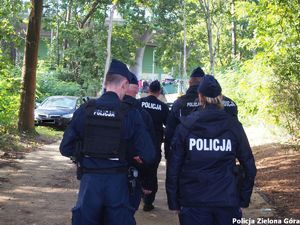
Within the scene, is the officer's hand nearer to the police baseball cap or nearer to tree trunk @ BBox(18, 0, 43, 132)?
the police baseball cap

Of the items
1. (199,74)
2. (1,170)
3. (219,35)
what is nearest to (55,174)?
(1,170)

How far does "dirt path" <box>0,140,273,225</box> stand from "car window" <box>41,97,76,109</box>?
989 cm

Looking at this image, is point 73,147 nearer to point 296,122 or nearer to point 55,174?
point 55,174

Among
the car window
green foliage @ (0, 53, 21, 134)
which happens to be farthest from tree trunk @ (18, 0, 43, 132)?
the car window

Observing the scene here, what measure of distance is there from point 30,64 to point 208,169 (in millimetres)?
12888

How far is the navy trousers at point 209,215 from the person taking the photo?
4.05 m

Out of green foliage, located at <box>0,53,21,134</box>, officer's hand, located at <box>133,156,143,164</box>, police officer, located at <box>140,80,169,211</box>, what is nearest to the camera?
officer's hand, located at <box>133,156,143,164</box>

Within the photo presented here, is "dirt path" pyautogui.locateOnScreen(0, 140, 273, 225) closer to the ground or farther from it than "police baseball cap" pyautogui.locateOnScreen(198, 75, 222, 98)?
closer to the ground

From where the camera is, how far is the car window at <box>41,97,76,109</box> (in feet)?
71.5

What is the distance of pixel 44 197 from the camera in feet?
26.9

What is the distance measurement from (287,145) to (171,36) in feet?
109

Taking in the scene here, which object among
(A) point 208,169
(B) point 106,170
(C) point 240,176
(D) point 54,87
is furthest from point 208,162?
(D) point 54,87

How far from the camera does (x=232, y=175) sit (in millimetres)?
4164

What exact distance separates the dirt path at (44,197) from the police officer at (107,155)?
107 inches
